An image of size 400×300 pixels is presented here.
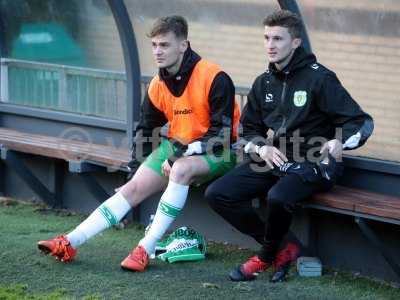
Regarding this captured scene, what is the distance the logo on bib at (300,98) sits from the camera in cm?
504

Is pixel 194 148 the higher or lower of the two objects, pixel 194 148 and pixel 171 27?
the lower

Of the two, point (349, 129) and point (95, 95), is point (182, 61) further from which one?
point (95, 95)

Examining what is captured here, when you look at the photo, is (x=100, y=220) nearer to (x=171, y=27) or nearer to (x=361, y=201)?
(x=171, y=27)

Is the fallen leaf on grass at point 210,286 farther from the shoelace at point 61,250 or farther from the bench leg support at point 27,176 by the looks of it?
the bench leg support at point 27,176

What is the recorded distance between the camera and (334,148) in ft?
16.1

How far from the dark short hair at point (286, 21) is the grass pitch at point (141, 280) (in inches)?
51.2

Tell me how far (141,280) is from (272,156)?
94 centimetres

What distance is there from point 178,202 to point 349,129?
3.41 feet

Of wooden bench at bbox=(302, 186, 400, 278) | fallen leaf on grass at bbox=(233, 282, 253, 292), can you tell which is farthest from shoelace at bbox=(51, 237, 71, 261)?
wooden bench at bbox=(302, 186, 400, 278)

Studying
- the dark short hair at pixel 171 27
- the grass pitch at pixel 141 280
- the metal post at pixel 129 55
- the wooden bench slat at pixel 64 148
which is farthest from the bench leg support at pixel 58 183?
the dark short hair at pixel 171 27

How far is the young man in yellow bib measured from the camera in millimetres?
5305

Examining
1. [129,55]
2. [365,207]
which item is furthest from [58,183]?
[365,207]

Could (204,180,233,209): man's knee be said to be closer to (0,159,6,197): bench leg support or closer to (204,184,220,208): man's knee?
(204,184,220,208): man's knee

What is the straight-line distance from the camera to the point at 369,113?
5328 mm
